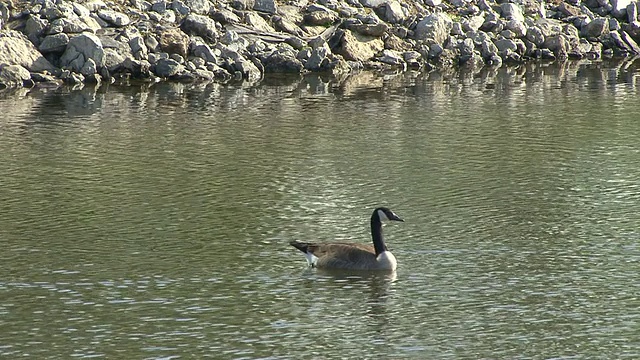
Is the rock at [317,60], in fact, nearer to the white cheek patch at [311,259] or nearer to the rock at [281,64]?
the rock at [281,64]

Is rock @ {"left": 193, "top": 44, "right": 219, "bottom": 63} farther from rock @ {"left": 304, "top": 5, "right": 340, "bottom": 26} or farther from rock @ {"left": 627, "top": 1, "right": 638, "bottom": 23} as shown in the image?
rock @ {"left": 627, "top": 1, "right": 638, "bottom": 23}

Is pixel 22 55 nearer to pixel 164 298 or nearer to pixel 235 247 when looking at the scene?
pixel 235 247

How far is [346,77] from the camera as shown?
53.5 m

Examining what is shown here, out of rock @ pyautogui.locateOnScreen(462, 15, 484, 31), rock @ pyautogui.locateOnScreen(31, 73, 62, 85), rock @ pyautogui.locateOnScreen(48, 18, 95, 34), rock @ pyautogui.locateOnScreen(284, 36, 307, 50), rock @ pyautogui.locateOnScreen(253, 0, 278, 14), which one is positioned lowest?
rock @ pyautogui.locateOnScreen(31, 73, 62, 85)

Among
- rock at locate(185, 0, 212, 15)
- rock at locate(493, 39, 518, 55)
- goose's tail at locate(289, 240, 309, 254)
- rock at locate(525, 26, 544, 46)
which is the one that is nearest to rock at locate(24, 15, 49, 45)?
rock at locate(185, 0, 212, 15)

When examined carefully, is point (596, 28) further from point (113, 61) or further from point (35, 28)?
point (35, 28)

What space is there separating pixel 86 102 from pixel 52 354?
2781 cm

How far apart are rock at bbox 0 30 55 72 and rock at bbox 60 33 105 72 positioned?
29.4 inches

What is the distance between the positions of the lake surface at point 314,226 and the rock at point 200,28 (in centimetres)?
995

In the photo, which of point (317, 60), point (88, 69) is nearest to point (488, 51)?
point (317, 60)

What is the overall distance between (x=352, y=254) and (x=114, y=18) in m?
33.6

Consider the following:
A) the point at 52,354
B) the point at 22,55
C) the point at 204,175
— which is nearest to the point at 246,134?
the point at 204,175

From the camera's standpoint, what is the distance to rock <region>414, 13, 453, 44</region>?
59094 millimetres

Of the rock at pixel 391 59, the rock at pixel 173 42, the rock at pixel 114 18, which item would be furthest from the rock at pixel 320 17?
the rock at pixel 114 18
